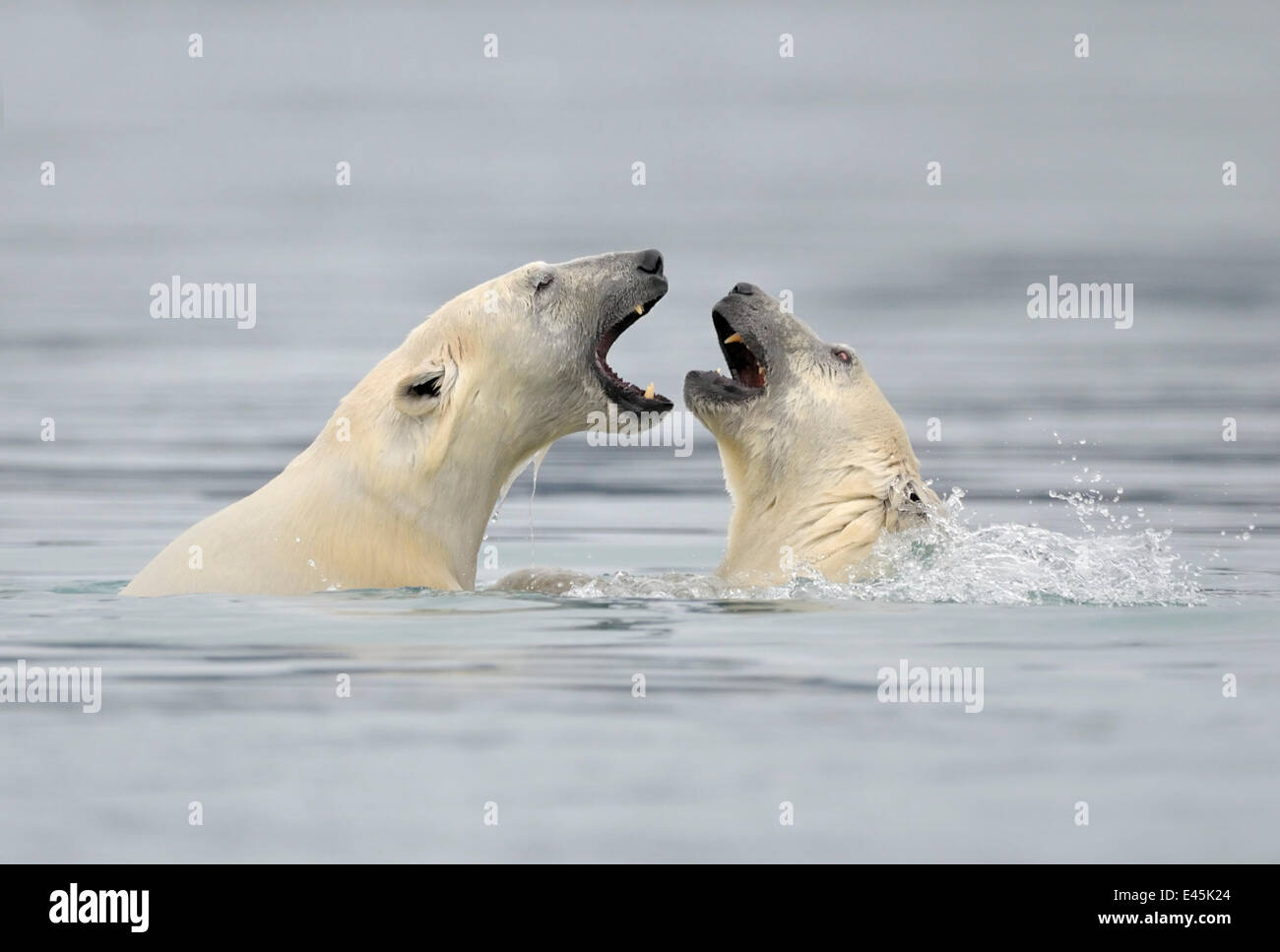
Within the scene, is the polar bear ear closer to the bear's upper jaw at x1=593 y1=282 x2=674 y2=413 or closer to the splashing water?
the bear's upper jaw at x1=593 y1=282 x2=674 y2=413

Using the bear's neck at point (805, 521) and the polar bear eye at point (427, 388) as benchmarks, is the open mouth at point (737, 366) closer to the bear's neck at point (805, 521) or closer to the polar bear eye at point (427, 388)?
the bear's neck at point (805, 521)

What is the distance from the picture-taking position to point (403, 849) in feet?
19.0

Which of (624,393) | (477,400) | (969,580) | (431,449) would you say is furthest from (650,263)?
(969,580)

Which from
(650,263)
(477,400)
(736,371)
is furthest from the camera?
(736,371)

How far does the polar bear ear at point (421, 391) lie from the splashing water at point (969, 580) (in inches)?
53.3

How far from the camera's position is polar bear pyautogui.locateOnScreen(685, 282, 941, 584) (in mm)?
10086

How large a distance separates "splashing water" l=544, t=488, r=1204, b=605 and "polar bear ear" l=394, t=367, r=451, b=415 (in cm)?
135

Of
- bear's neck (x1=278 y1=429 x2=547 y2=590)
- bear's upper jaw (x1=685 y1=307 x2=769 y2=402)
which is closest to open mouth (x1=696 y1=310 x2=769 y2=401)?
bear's upper jaw (x1=685 y1=307 x2=769 y2=402)

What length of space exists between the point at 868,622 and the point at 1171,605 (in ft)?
5.29

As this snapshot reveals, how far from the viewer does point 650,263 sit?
391 inches

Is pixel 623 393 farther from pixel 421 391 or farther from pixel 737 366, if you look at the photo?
pixel 737 366

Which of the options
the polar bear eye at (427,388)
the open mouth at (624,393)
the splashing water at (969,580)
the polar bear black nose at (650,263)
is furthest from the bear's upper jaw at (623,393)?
the splashing water at (969,580)

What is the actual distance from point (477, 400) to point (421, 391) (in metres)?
0.27

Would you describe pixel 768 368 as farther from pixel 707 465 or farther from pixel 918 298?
pixel 918 298
